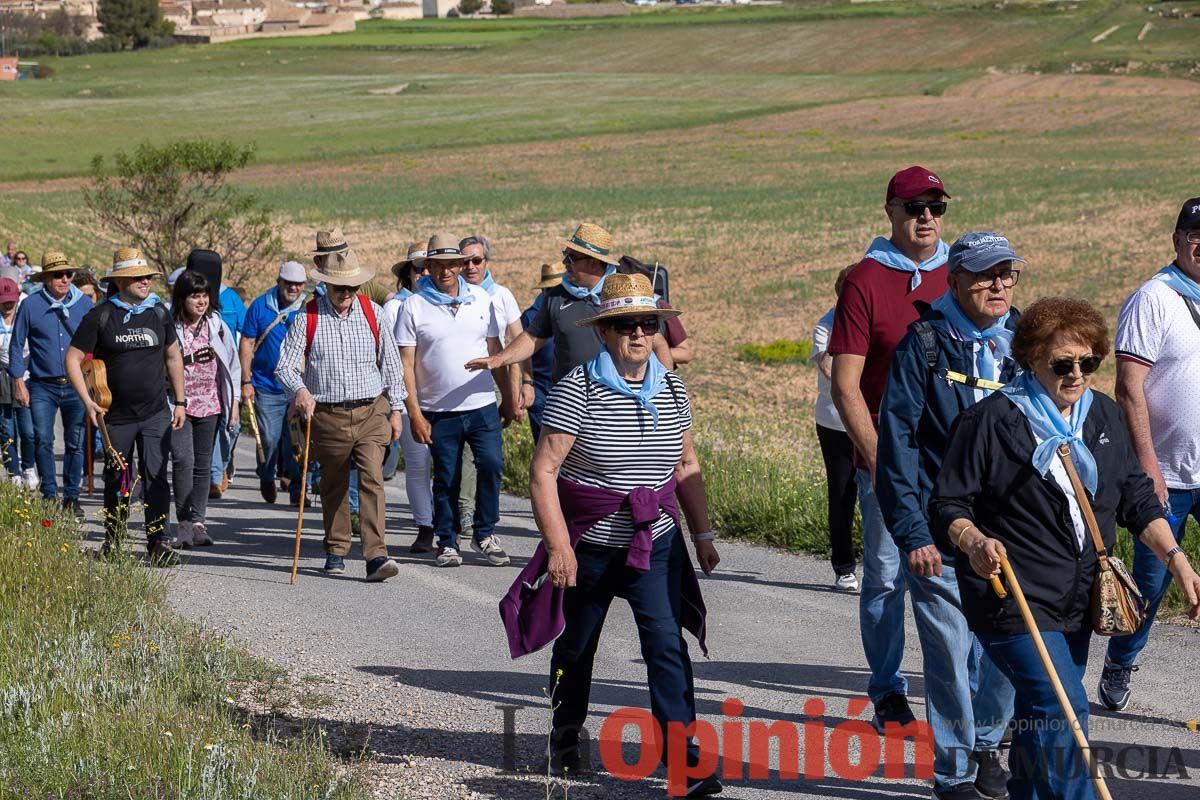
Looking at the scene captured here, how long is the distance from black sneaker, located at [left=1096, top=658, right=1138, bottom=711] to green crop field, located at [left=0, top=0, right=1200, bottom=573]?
Result: 558 centimetres

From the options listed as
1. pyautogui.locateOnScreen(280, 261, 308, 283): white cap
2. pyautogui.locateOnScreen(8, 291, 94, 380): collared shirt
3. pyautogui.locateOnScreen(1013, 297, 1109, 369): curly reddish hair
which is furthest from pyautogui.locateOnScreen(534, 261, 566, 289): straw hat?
pyautogui.locateOnScreen(1013, 297, 1109, 369): curly reddish hair

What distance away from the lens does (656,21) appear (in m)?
157

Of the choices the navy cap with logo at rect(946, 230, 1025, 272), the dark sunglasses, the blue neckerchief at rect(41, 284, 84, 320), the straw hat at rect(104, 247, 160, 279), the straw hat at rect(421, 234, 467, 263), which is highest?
the navy cap with logo at rect(946, 230, 1025, 272)

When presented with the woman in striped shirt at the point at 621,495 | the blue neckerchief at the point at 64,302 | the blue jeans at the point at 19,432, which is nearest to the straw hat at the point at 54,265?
the blue neckerchief at the point at 64,302

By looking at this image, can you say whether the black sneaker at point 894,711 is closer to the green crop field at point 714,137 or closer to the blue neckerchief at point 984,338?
the blue neckerchief at point 984,338

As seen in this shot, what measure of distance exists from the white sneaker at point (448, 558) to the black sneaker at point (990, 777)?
16.2 feet

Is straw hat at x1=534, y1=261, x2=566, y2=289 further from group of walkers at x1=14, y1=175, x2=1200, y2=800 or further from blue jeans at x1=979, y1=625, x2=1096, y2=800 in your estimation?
blue jeans at x1=979, y1=625, x2=1096, y2=800

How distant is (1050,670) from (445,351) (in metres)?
6.17

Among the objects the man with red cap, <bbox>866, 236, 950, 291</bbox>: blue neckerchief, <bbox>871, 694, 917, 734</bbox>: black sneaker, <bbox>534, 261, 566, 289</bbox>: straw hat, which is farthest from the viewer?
<bbox>534, 261, 566, 289</bbox>: straw hat

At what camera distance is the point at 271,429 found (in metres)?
12.9

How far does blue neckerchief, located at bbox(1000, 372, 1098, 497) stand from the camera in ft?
15.7

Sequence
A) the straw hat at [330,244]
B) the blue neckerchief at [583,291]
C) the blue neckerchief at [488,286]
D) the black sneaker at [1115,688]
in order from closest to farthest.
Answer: the black sneaker at [1115,688] < the blue neckerchief at [583,291] < the straw hat at [330,244] < the blue neckerchief at [488,286]

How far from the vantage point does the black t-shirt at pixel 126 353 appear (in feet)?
33.2

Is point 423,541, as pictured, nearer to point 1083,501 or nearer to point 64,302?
point 64,302
